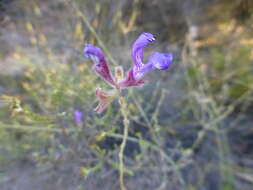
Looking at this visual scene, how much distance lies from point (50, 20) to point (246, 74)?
127 centimetres

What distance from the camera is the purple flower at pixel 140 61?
0.70 meters

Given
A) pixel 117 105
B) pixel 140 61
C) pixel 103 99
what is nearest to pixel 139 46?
pixel 140 61

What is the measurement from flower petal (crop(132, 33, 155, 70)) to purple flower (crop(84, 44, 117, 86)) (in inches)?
2.7

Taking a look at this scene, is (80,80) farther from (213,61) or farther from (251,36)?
(251,36)

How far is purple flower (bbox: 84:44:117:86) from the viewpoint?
0.69 m

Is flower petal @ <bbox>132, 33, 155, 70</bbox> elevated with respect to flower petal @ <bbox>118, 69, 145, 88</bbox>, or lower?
elevated

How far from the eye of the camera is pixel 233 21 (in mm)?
2408

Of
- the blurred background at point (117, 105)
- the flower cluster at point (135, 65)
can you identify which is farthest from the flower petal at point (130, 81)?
the blurred background at point (117, 105)

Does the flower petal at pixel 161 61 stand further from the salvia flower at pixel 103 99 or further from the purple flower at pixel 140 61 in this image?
the salvia flower at pixel 103 99

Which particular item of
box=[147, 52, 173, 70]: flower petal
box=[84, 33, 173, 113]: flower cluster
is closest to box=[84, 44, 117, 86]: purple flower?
box=[84, 33, 173, 113]: flower cluster

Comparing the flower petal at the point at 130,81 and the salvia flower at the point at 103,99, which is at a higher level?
the flower petal at the point at 130,81

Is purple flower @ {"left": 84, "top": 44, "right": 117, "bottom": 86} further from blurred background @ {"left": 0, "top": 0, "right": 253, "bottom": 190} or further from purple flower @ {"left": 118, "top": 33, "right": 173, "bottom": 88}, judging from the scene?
blurred background @ {"left": 0, "top": 0, "right": 253, "bottom": 190}

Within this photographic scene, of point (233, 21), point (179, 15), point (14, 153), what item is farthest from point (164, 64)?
point (233, 21)

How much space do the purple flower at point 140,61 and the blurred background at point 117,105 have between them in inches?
6.0
